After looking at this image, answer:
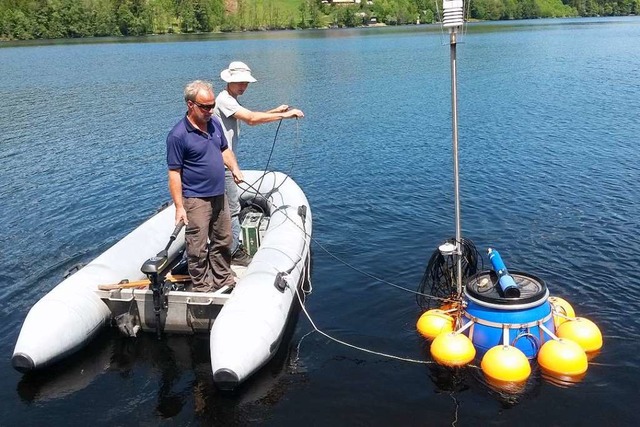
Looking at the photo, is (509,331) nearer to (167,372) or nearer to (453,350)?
(453,350)

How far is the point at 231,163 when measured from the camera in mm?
7684

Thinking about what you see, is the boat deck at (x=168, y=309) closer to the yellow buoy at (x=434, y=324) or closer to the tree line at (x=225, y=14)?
the yellow buoy at (x=434, y=324)

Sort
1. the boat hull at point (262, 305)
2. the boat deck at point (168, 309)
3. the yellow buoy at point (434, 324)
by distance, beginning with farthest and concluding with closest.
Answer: the yellow buoy at point (434, 324) < the boat deck at point (168, 309) < the boat hull at point (262, 305)

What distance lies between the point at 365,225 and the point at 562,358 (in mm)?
6087

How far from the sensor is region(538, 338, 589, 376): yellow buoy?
21.8 ft

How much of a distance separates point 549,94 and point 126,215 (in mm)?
20939

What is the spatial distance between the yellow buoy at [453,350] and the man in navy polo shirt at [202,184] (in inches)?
A: 104

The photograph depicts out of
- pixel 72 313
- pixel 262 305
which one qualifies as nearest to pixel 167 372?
pixel 72 313

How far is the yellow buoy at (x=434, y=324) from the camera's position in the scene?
7.55 meters

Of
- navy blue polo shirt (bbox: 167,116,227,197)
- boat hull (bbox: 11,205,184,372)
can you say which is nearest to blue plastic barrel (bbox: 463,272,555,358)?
navy blue polo shirt (bbox: 167,116,227,197)

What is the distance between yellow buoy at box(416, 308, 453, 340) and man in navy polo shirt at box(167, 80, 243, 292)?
2426mm

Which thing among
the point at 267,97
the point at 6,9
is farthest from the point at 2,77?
the point at 6,9

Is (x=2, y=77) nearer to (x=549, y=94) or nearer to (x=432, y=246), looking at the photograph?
(x=549, y=94)

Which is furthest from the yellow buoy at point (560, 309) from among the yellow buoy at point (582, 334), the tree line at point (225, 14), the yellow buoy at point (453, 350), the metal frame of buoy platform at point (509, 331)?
the tree line at point (225, 14)
